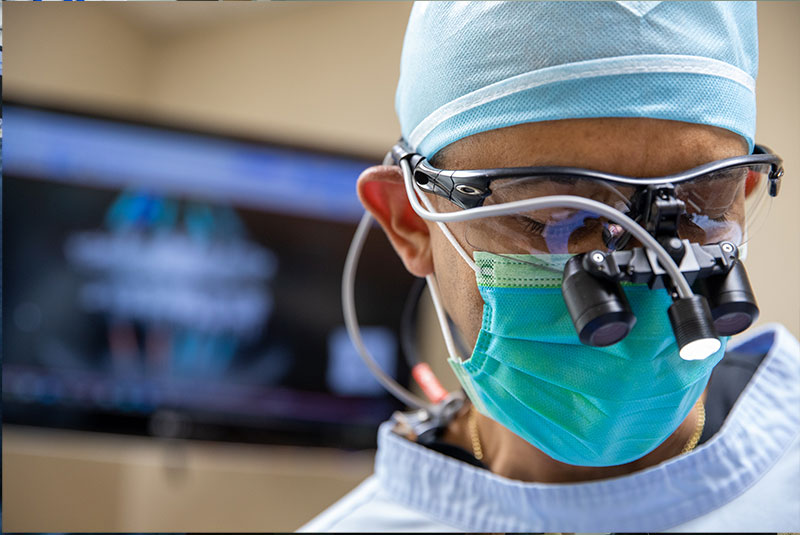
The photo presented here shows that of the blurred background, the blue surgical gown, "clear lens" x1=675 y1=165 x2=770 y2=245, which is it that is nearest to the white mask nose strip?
"clear lens" x1=675 y1=165 x2=770 y2=245

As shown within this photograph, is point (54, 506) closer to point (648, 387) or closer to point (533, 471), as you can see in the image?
point (533, 471)

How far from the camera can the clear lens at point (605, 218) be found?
0.64 m

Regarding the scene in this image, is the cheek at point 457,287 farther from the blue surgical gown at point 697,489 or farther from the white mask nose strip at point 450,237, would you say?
the blue surgical gown at point 697,489

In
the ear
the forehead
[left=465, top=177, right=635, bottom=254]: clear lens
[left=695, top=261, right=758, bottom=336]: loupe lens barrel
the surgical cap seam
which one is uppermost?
the ear

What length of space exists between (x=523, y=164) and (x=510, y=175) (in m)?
0.03

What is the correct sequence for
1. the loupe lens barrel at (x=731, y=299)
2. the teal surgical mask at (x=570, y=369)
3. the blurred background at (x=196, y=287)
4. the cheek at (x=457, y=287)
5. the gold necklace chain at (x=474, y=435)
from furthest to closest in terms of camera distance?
the blurred background at (x=196, y=287) → the gold necklace chain at (x=474, y=435) → the cheek at (x=457, y=287) → the teal surgical mask at (x=570, y=369) → the loupe lens barrel at (x=731, y=299)

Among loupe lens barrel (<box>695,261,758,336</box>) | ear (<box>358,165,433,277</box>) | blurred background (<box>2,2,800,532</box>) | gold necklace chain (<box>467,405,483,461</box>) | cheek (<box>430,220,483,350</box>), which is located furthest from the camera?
blurred background (<box>2,2,800,532</box>)

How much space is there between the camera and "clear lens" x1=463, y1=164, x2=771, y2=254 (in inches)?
25.0

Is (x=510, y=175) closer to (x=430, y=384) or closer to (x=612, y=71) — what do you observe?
(x=612, y=71)

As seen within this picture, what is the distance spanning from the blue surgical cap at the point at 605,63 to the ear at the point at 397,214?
0.19 meters

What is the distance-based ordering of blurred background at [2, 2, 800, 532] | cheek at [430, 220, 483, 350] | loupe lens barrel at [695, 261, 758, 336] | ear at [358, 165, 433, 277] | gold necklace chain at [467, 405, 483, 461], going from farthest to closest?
blurred background at [2, 2, 800, 532]
gold necklace chain at [467, 405, 483, 461]
ear at [358, 165, 433, 277]
cheek at [430, 220, 483, 350]
loupe lens barrel at [695, 261, 758, 336]

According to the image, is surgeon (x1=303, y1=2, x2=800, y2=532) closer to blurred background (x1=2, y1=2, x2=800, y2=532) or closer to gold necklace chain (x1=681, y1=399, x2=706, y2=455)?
gold necklace chain (x1=681, y1=399, x2=706, y2=455)

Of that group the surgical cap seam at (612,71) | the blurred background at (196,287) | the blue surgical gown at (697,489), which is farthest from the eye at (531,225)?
the blurred background at (196,287)

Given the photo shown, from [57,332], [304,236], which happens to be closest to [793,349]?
[304,236]
